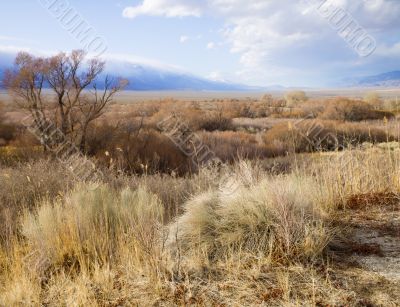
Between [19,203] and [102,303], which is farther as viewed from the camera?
[19,203]

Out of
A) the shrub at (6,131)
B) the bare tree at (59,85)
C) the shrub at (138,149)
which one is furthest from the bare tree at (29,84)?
the shrub at (6,131)

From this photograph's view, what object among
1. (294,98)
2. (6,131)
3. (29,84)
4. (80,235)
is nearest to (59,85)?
(29,84)

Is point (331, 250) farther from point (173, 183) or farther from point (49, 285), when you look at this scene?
point (173, 183)

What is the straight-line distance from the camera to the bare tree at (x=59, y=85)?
51.4 ft

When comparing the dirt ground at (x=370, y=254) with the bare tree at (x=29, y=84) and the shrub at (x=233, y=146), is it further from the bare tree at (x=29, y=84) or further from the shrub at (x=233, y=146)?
the bare tree at (x=29, y=84)

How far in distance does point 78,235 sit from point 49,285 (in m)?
0.68

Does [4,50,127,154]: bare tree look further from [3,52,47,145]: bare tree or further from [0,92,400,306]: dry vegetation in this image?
[0,92,400,306]: dry vegetation

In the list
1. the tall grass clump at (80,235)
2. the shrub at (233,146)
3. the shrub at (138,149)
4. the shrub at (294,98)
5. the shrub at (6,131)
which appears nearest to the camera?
the tall grass clump at (80,235)

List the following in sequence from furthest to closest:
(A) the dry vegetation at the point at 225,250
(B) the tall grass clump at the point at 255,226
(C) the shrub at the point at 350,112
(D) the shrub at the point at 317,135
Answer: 1. (C) the shrub at the point at 350,112
2. (D) the shrub at the point at 317,135
3. (B) the tall grass clump at the point at 255,226
4. (A) the dry vegetation at the point at 225,250

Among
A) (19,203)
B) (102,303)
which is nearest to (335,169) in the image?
(102,303)

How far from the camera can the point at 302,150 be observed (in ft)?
62.8

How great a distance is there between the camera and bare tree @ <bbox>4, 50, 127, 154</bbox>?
1567 centimetres

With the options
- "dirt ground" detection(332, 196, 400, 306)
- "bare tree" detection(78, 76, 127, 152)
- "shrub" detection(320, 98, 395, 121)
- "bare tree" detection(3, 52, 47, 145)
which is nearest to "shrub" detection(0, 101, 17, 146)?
"bare tree" detection(3, 52, 47, 145)

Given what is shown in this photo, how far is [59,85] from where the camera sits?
51.9ft
